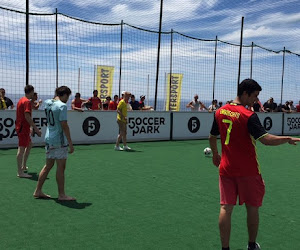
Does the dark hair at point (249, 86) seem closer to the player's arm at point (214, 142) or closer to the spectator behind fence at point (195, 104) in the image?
the player's arm at point (214, 142)

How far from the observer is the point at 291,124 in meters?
19.3

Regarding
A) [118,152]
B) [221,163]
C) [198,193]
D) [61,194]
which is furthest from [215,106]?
[221,163]

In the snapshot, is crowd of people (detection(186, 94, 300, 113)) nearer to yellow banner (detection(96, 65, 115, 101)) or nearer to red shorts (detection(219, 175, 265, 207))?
yellow banner (detection(96, 65, 115, 101))

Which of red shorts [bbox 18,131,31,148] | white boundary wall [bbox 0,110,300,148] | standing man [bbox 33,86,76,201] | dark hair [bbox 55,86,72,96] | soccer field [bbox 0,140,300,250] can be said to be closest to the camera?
soccer field [bbox 0,140,300,250]

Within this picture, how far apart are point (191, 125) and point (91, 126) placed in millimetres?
4868

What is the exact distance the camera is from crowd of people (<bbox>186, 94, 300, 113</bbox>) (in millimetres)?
16484

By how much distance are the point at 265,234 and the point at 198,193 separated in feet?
6.44

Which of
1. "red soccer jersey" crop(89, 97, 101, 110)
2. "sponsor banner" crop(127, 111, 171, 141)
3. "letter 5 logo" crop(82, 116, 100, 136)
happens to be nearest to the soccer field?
"letter 5 logo" crop(82, 116, 100, 136)

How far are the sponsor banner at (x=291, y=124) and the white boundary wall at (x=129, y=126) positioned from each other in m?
1.86

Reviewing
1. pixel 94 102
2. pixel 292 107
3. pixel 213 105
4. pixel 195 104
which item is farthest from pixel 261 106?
pixel 94 102

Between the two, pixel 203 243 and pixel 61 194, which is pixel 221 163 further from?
pixel 61 194

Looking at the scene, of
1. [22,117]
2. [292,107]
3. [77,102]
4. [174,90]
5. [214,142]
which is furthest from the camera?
[292,107]

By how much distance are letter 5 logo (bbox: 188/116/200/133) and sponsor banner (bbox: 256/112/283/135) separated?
385cm

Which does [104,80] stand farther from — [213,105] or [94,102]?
[213,105]
